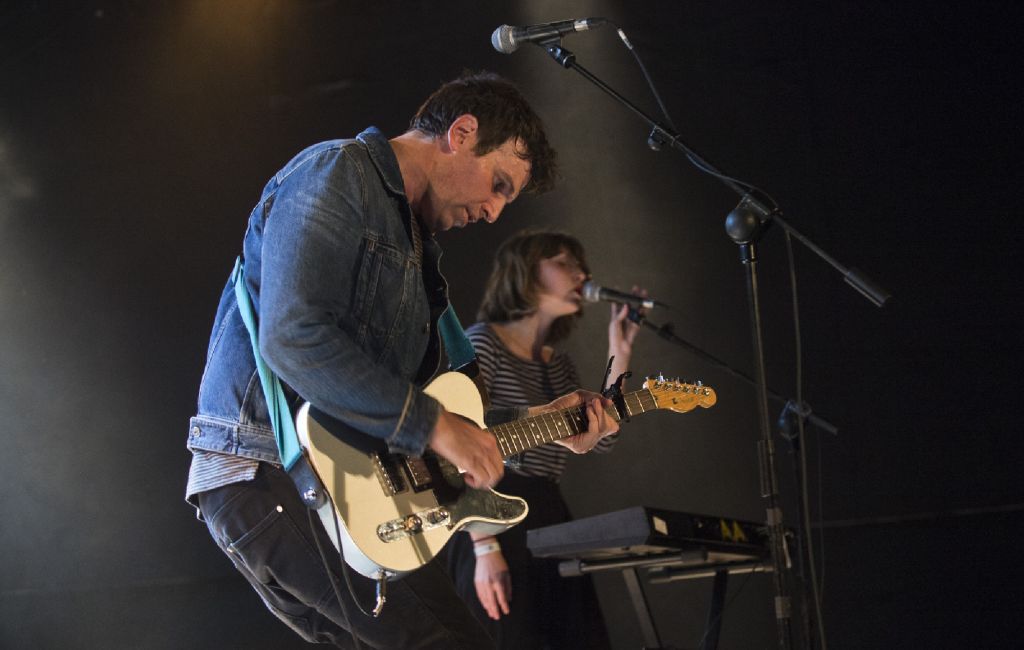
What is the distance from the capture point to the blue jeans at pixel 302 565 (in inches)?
77.5

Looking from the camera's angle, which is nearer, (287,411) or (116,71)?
(287,411)

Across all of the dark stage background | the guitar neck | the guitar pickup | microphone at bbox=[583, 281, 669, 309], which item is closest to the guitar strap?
the guitar pickup

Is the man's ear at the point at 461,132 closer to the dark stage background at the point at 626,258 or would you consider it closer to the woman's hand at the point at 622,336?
the woman's hand at the point at 622,336

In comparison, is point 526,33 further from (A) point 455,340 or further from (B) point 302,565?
(B) point 302,565

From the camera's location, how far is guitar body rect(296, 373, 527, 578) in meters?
1.91

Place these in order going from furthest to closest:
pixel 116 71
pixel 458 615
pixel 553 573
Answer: pixel 116 71 → pixel 553 573 → pixel 458 615

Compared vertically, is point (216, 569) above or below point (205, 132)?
below

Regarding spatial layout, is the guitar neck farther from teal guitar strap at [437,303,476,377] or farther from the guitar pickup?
the guitar pickup

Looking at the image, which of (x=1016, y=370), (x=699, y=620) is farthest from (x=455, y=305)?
(x=1016, y=370)

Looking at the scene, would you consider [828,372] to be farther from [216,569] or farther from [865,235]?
[216,569]

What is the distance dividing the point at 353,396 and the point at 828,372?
3093mm

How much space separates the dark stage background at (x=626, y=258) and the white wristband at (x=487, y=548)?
106cm

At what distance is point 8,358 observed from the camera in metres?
4.58

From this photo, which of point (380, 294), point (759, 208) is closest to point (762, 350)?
point (759, 208)
